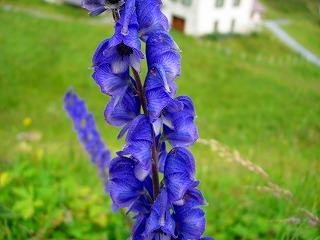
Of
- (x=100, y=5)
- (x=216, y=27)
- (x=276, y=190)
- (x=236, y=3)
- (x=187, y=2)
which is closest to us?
(x=100, y=5)

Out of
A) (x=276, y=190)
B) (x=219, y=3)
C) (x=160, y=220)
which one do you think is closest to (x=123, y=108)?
(x=160, y=220)

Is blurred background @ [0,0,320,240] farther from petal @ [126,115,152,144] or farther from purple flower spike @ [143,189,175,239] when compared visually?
petal @ [126,115,152,144]

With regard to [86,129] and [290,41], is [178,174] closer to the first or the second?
[86,129]

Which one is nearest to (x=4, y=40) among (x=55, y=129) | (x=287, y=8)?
(x=55, y=129)

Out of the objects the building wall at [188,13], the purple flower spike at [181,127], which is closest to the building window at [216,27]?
the building wall at [188,13]

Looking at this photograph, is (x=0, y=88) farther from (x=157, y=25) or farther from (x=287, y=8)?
(x=287, y=8)

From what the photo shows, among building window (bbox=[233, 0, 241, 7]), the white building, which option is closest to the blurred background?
the white building
